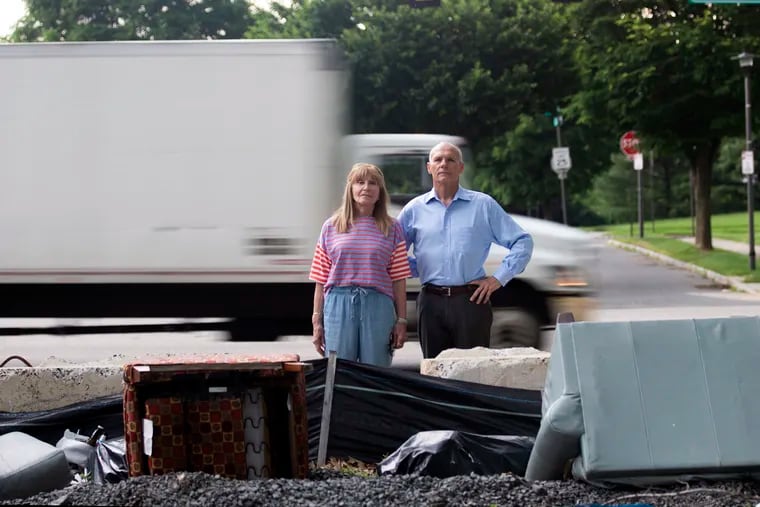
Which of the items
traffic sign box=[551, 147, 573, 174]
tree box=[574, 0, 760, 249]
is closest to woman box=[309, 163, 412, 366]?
tree box=[574, 0, 760, 249]

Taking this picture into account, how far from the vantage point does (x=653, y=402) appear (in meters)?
5.19

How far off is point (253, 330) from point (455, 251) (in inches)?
212

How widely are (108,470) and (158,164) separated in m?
6.14

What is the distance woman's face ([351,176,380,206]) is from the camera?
Result: 6.59 m

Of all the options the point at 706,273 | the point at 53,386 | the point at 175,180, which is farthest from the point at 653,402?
the point at 706,273

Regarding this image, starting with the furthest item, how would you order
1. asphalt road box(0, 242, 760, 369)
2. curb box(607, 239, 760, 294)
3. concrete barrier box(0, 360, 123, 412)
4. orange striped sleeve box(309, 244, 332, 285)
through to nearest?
curb box(607, 239, 760, 294)
asphalt road box(0, 242, 760, 369)
concrete barrier box(0, 360, 123, 412)
orange striped sleeve box(309, 244, 332, 285)

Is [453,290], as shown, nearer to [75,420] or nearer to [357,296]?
[357,296]

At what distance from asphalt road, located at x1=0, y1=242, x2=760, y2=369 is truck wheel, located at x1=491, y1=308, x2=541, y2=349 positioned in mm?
244

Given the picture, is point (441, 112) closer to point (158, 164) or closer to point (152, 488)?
point (158, 164)

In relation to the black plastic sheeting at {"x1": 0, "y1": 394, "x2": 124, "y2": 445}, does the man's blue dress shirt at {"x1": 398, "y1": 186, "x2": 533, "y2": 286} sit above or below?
above

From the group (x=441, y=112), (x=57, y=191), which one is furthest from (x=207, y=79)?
(x=441, y=112)

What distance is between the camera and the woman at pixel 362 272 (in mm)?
6680

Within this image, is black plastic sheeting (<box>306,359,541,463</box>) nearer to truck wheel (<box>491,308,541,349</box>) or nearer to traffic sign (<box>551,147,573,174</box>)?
truck wheel (<box>491,308,541,349</box>)

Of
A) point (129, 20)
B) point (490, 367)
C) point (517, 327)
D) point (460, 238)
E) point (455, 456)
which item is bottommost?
point (517, 327)
